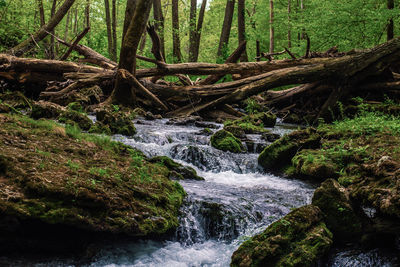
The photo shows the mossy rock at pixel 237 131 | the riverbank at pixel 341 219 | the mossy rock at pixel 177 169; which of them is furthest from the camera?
the mossy rock at pixel 237 131

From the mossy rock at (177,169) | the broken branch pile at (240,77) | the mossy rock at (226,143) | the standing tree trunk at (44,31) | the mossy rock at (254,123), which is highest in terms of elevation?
the standing tree trunk at (44,31)

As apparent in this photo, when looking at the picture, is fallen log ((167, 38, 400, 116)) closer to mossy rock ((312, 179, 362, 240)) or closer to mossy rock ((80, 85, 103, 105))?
mossy rock ((80, 85, 103, 105))

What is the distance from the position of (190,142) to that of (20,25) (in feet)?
43.0

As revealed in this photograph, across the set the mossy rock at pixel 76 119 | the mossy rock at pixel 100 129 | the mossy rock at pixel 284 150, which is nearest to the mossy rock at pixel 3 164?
the mossy rock at pixel 100 129

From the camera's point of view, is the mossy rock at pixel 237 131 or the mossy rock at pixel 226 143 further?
the mossy rock at pixel 237 131

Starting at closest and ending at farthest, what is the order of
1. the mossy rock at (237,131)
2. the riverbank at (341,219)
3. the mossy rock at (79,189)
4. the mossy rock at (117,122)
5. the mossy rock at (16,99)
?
the mossy rock at (79,189)
the riverbank at (341,219)
the mossy rock at (117,122)
the mossy rock at (237,131)
the mossy rock at (16,99)

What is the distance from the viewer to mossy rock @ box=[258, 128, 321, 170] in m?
6.94

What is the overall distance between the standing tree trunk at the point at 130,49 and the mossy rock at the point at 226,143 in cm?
463

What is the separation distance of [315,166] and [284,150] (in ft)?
3.39

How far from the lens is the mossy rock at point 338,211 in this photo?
12.3 feet

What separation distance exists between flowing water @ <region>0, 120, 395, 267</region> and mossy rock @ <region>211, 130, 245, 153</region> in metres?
0.28

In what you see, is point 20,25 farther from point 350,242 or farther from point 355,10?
point 350,242

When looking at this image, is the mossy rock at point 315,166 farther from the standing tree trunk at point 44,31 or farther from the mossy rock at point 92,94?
the standing tree trunk at point 44,31

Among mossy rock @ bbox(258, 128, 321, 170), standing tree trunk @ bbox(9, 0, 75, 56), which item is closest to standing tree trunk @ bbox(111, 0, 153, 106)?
standing tree trunk @ bbox(9, 0, 75, 56)
